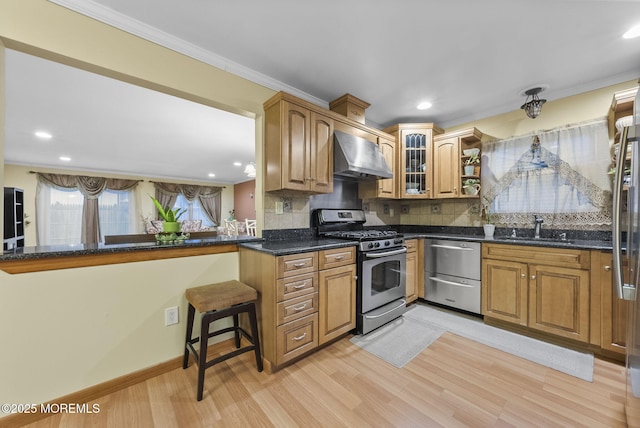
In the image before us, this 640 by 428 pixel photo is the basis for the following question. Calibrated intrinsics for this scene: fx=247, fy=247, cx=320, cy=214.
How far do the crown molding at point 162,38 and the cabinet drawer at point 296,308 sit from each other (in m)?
1.94

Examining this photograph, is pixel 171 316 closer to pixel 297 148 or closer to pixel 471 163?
pixel 297 148

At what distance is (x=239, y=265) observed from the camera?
2.16 metres

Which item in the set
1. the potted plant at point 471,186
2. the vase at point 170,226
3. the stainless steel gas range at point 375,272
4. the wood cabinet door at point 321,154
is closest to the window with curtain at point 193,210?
the vase at point 170,226

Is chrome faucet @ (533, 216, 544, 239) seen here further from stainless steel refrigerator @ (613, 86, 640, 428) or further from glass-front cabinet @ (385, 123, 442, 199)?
stainless steel refrigerator @ (613, 86, 640, 428)

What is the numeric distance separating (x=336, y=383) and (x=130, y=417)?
1.20 m

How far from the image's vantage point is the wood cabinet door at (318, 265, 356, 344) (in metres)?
2.00

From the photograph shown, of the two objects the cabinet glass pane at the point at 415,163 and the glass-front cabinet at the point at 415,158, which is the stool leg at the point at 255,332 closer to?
the glass-front cabinet at the point at 415,158

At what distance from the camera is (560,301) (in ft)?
6.91

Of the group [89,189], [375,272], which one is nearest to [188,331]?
[375,272]

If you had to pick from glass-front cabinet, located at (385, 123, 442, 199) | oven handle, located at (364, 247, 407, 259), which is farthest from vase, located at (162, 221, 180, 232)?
glass-front cabinet, located at (385, 123, 442, 199)

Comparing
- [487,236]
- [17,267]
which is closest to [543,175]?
[487,236]

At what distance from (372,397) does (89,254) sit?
6.39 feet

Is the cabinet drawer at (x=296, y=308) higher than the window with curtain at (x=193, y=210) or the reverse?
the reverse

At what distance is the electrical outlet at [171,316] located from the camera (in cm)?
180
